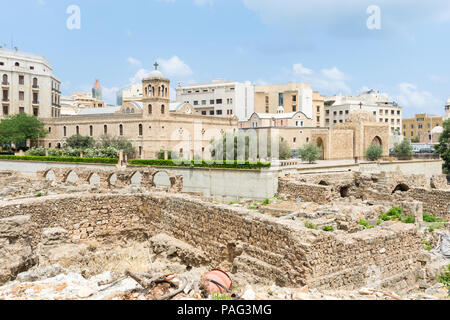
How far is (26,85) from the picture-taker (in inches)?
2237

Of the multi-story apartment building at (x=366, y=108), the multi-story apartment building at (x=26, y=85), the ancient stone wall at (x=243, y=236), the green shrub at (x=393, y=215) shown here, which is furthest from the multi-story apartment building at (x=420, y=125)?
the ancient stone wall at (x=243, y=236)

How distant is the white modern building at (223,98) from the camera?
2625 inches

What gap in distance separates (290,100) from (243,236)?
6393 centimetres

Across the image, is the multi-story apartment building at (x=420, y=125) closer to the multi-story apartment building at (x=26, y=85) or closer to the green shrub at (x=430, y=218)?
the multi-story apartment building at (x=26, y=85)

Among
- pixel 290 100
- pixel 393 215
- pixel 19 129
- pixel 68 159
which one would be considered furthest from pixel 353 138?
pixel 19 129

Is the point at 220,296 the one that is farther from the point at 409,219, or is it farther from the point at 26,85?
the point at 26,85

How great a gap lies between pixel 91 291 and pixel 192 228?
4.51 metres

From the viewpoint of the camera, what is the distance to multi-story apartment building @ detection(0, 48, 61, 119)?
5525 centimetres

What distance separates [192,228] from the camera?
9773 mm

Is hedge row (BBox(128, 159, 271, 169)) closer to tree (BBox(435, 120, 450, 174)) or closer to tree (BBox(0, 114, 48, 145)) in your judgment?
tree (BBox(0, 114, 48, 145))

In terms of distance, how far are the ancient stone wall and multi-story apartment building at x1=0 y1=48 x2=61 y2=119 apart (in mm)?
52031

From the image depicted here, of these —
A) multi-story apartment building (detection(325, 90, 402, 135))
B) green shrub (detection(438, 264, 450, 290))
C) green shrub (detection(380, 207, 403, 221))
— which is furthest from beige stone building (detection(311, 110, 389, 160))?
green shrub (detection(438, 264, 450, 290))
